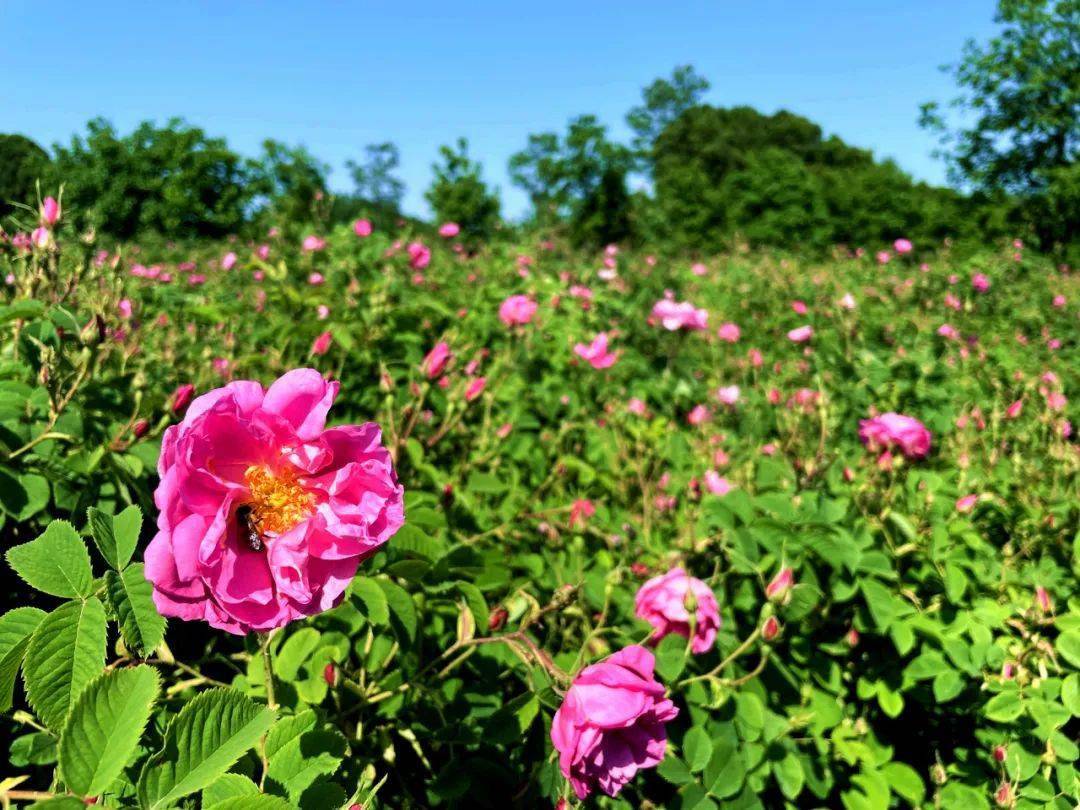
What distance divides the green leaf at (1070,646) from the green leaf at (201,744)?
51.4 inches

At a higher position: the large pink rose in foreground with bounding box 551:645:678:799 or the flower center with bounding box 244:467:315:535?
the flower center with bounding box 244:467:315:535

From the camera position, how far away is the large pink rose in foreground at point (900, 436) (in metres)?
1.59

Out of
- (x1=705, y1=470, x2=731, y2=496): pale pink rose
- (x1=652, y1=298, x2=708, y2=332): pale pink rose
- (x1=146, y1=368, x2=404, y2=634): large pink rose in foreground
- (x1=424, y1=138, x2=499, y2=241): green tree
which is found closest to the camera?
(x1=146, y1=368, x2=404, y2=634): large pink rose in foreground

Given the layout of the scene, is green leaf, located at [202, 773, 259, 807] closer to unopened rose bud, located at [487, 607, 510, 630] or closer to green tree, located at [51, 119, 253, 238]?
unopened rose bud, located at [487, 607, 510, 630]

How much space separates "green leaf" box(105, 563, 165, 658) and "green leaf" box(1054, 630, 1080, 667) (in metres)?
1.39

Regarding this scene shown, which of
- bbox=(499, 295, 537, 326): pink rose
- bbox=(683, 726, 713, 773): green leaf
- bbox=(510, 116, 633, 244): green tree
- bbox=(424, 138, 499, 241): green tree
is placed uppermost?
bbox=(510, 116, 633, 244): green tree

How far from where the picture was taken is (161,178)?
98.6ft

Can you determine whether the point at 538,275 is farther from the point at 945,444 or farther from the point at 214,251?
the point at 214,251

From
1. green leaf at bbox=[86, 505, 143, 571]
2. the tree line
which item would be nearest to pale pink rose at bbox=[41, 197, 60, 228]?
green leaf at bbox=[86, 505, 143, 571]

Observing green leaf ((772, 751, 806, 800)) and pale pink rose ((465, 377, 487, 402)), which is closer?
green leaf ((772, 751, 806, 800))

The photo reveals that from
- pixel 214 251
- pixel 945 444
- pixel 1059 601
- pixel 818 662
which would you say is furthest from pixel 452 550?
pixel 214 251

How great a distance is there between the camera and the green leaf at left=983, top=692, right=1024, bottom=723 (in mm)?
1230

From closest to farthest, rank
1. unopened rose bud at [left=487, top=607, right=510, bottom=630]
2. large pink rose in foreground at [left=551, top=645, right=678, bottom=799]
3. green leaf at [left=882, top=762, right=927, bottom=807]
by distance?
1. large pink rose in foreground at [left=551, top=645, right=678, bottom=799]
2. unopened rose bud at [left=487, top=607, right=510, bottom=630]
3. green leaf at [left=882, top=762, right=927, bottom=807]

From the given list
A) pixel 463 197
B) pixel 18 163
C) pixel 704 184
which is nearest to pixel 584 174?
pixel 704 184
